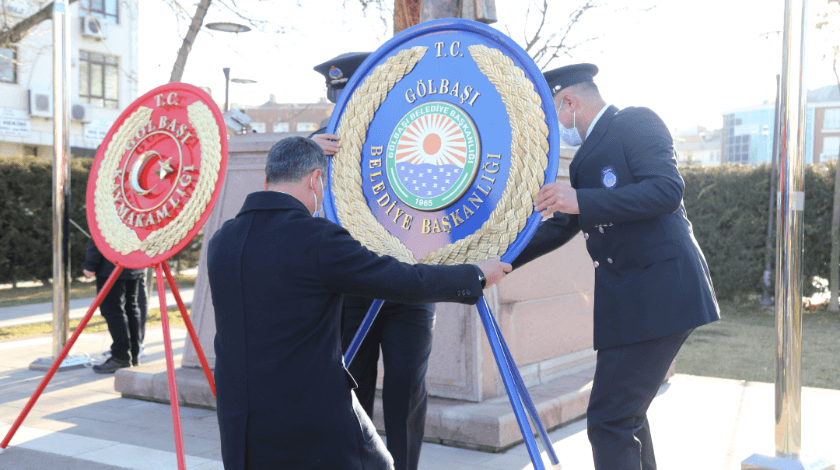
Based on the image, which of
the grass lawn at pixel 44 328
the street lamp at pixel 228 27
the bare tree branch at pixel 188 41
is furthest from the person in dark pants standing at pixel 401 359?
the street lamp at pixel 228 27

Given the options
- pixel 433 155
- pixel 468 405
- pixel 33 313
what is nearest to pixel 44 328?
pixel 33 313

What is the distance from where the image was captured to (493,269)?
8.11 ft

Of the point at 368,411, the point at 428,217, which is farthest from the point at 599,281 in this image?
the point at 368,411

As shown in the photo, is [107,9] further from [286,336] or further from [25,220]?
[286,336]

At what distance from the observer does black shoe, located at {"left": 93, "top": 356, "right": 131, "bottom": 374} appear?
6.60 metres

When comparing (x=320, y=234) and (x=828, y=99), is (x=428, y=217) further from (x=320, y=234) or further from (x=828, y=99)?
(x=828, y=99)

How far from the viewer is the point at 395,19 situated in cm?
619

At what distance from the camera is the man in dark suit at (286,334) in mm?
2082

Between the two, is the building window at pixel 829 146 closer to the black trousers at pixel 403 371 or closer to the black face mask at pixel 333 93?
the black face mask at pixel 333 93

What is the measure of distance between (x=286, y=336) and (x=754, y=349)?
346 inches

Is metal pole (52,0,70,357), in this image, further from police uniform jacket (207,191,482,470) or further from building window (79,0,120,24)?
building window (79,0,120,24)

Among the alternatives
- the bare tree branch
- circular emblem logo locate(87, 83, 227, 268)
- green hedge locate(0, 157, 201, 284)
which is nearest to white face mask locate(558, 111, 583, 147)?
circular emblem logo locate(87, 83, 227, 268)

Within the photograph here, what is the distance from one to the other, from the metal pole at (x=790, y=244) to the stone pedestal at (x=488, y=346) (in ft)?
4.57

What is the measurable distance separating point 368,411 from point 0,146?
28630 mm
